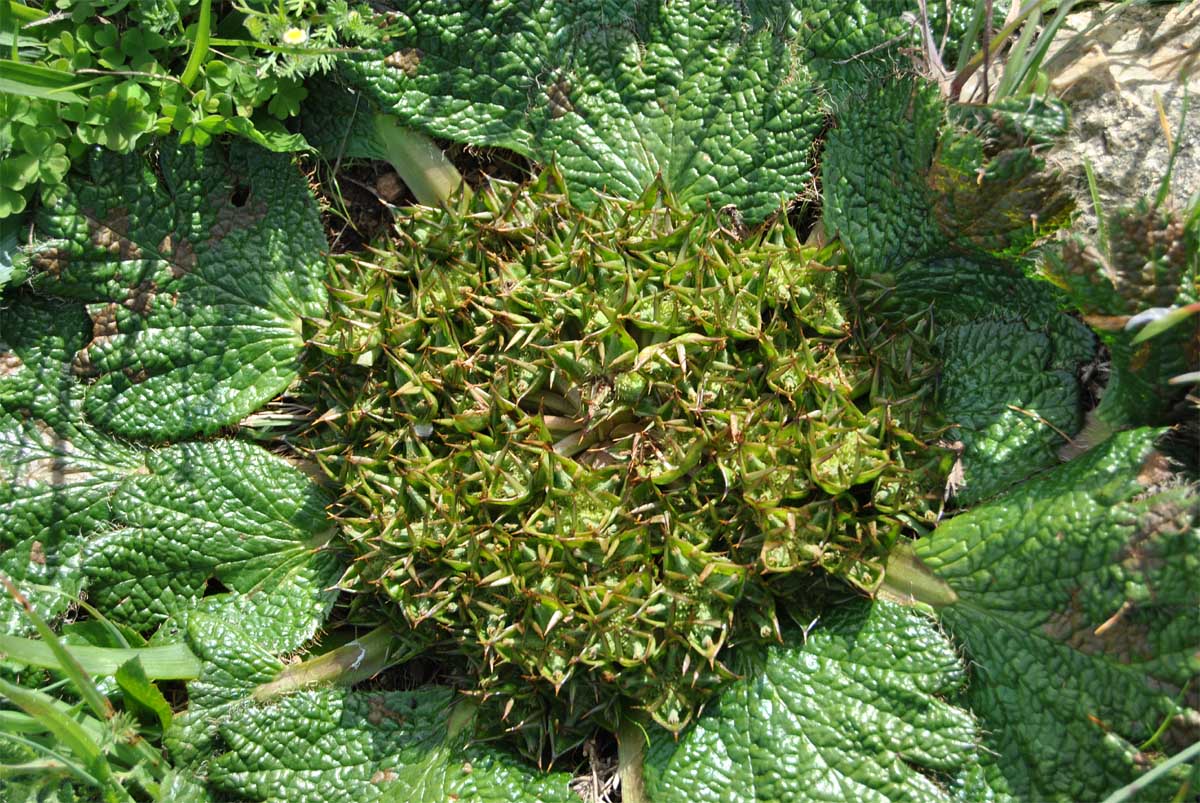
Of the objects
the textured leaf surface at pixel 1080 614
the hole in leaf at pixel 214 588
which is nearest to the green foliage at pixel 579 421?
the textured leaf surface at pixel 1080 614

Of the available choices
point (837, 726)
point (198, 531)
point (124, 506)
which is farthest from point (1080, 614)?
point (124, 506)

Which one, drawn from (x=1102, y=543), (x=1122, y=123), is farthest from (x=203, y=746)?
(x=1122, y=123)

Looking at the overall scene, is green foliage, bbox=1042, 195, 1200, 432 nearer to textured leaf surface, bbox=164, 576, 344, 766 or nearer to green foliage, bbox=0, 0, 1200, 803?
green foliage, bbox=0, 0, 1200, 803

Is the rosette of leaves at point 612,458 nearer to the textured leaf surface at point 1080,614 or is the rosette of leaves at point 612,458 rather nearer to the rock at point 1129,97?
the textured leaf surface at point 1080,614

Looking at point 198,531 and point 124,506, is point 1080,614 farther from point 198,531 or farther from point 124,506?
point 124,506

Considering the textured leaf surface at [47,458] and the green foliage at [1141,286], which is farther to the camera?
the textured leaf surface at [47,458]

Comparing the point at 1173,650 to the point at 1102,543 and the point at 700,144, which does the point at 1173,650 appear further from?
the point at 700,144
